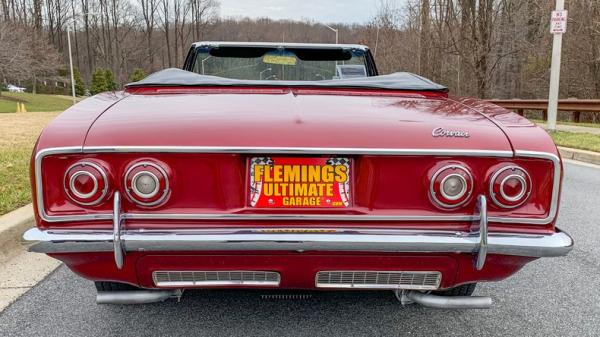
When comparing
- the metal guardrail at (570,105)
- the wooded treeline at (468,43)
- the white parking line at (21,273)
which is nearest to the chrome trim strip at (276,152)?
the white parking line at (21,273)

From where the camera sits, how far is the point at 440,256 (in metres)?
1.87

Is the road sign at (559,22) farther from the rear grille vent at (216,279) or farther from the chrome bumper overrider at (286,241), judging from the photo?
the rear grille vent at (216,279)

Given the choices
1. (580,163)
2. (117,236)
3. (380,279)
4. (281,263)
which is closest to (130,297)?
(117,236)

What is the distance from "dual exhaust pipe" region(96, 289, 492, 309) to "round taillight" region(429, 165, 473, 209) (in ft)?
1.44

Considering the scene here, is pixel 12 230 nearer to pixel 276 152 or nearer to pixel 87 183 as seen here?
pixel 87 183

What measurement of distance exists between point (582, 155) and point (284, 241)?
7.95 meters

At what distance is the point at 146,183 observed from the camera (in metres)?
1.83

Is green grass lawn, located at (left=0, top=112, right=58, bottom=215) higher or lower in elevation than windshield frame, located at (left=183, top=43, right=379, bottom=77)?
lower

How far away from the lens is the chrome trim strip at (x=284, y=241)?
177 cm

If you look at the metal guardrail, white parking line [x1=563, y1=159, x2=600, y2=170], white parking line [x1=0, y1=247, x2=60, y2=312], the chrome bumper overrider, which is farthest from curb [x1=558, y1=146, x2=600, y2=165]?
white parking line [x1=0, y1=247, x2=60, y2=312]

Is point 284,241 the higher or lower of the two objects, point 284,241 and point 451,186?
the lower

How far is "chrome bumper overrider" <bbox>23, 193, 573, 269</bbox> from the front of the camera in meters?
1.77

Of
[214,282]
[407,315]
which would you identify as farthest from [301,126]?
[407,315]

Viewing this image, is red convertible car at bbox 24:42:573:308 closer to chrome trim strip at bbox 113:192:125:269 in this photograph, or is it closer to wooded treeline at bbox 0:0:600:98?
chrome trim strip at bbox 113:192:125:269
